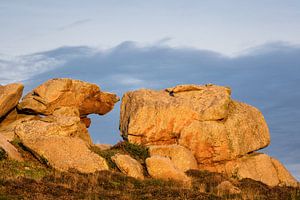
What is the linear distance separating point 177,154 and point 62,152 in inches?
391

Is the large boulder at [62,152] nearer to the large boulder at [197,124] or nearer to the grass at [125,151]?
the grass at [125,151]

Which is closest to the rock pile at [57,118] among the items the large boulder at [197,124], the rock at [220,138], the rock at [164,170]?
the rock at [164,170]

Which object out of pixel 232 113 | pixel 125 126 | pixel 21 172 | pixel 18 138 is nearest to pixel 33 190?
pixel 21 172

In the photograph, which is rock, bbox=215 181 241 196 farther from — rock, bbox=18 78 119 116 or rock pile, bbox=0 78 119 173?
rock, bbox=18 78 119 116

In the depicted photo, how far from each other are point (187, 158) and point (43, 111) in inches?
700

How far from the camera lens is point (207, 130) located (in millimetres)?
48594

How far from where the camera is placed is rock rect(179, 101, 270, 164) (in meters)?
48.4

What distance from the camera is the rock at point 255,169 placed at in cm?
4866

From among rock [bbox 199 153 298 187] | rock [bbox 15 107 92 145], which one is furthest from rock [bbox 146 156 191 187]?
rock [bbox 199 153 298 187]

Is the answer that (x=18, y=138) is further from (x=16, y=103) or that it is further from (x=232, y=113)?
(x=232, y=113)

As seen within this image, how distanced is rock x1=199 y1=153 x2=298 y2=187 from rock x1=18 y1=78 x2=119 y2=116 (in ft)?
53.5

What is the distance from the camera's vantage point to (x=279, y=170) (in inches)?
2015

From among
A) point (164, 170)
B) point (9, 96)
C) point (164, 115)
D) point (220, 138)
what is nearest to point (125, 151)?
point (164, 115)

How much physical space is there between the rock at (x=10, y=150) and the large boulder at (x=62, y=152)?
84 centimetres
